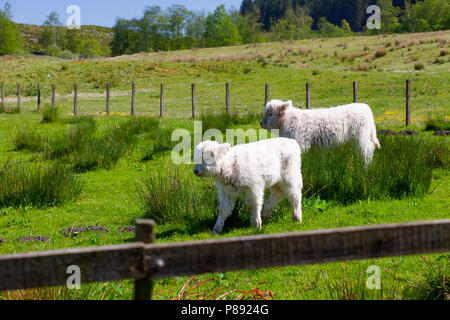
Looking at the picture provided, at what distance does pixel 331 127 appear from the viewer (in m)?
9.51

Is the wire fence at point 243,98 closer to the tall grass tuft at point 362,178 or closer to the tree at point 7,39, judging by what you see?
the tall grass tuft at point 362,178

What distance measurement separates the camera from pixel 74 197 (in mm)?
9312

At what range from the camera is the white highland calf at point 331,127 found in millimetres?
9398

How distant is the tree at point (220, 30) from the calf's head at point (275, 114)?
110 m

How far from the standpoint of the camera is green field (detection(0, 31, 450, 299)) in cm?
498

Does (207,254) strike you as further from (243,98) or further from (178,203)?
(243,98)

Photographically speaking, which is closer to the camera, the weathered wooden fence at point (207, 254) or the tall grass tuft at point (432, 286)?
the weathered wooden fence at point (207, 254)

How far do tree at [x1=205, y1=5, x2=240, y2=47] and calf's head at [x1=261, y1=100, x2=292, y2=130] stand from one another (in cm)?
11045

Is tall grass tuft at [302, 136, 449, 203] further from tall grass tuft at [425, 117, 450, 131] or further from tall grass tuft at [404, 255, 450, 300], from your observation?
tall grass tuft at [425, 117, 450, 131]

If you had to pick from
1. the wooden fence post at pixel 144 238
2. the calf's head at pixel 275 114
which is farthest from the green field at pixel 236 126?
the calf's head at pixel 275 114

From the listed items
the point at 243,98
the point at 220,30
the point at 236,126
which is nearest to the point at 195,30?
the point at 220,30

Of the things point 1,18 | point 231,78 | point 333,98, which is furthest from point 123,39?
point 333,98

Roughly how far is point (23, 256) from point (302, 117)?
25.6ft
